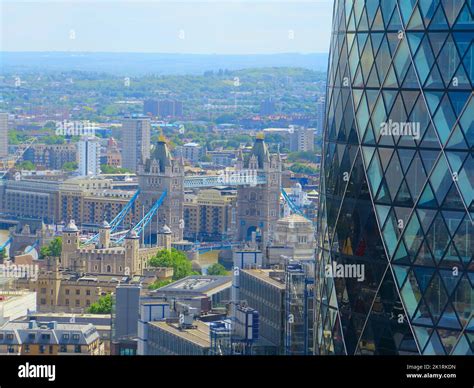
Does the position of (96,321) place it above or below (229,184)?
above

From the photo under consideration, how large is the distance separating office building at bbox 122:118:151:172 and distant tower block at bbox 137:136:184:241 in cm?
372

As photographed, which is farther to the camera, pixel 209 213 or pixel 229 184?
pixel 229 184

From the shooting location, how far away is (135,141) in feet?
315

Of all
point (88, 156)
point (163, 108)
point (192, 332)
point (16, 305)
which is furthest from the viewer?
point (163, 108)

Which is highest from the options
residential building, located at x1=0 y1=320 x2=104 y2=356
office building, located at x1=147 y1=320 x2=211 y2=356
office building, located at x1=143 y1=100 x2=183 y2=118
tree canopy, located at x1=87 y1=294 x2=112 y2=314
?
office building, located at x1=147 y1=320 x2=211 y2=356

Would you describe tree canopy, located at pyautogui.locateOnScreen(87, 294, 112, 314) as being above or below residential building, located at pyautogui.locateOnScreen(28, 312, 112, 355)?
below

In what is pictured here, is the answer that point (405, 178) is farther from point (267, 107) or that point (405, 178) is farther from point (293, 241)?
point (267, 107)

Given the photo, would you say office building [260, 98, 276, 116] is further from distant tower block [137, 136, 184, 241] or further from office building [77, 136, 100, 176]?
office building [77, 136, 100, 176]

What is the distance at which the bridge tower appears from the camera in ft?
268

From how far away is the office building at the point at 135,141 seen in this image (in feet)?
310

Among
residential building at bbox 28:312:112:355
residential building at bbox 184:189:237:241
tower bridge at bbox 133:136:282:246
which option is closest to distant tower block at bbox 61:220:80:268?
tower bridge at bbox 133:136:282:246

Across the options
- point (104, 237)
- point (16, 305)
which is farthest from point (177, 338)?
point (104, 237)

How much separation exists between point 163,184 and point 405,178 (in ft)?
244
